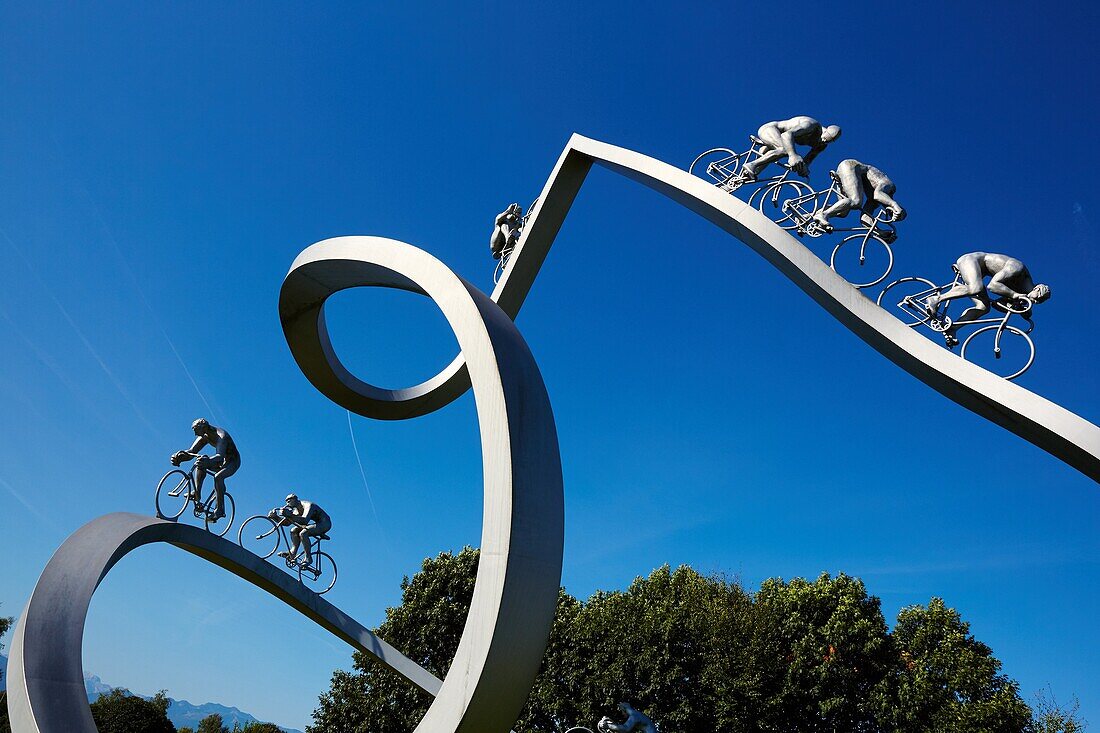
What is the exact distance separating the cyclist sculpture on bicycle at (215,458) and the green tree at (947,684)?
67.3ft

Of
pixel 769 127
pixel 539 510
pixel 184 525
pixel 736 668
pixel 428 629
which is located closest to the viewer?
pixel 539 510

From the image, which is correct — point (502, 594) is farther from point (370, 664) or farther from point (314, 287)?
point (370, 664)

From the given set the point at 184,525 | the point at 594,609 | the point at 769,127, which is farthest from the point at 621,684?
the point at 769,127

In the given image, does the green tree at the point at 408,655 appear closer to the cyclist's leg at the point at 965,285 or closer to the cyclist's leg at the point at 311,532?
the cyclist's leg at the point at 311,532

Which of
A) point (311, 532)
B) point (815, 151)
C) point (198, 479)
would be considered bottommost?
point (198, 479)

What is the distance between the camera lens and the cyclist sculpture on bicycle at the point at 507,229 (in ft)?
43.7

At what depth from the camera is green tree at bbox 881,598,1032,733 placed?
2303 centimetres

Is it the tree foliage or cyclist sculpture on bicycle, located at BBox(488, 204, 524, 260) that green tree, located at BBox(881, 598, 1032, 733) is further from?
cyclist sculpture on bicycle, located at BBox(488, 204, 524, 260)

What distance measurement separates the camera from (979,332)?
8281 mm

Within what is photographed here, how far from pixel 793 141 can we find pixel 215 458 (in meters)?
11.0

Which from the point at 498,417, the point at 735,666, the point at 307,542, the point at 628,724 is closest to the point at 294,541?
the point at 307,542

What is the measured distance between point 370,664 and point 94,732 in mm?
21133

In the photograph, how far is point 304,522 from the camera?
16.4 metres

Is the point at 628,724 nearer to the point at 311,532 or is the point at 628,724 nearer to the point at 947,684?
the point at 311,532
